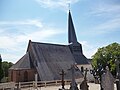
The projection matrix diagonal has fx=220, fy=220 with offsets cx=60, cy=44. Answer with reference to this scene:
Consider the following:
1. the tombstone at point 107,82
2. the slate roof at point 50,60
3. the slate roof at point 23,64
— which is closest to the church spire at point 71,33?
the slate roof at point 50,60

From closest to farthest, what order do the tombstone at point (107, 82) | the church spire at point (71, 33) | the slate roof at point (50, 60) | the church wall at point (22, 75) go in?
the tombstone at point (107, 82), the church wall at point (22, 75), the slate roof at point (50, 60), the church spire at point (71, 33)

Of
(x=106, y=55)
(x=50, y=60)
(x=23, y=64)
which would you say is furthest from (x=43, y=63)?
(x=106, y=55)

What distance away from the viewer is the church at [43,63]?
130 ft

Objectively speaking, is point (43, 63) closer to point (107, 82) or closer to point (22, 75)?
point (22, 75)

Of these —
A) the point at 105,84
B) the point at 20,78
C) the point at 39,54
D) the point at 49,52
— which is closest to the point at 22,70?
the point at 20,78

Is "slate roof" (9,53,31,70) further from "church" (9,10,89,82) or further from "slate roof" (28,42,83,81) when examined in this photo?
"slate roof" (28,42,83,81)

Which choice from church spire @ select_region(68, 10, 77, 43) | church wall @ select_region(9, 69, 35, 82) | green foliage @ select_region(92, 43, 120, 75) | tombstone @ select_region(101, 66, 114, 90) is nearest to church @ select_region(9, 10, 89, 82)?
church wall @ select_region(9, 69, 35, 82)

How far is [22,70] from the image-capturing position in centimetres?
3950

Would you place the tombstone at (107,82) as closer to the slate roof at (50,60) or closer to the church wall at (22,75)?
the slate roof at (50,60)

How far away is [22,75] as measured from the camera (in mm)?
39656

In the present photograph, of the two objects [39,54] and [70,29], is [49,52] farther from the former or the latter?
[70,29]

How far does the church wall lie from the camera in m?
39.4

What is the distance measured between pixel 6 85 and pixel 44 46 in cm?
2202

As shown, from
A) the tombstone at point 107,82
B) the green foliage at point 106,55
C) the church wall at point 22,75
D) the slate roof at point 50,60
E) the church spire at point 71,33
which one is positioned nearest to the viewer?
the tombstone at point 107,82
